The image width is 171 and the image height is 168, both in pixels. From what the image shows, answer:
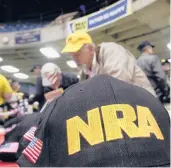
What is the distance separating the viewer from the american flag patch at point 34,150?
625 mm

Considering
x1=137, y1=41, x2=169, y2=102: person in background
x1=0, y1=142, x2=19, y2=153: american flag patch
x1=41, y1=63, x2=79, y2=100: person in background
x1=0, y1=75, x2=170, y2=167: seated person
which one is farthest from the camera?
x1=137, y1=41, x2=169, y2=102: person in background

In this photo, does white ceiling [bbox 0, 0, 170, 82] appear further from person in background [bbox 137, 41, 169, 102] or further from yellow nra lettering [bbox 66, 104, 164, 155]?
yellow nra lettering [bbox 66, 104, 164, 155]

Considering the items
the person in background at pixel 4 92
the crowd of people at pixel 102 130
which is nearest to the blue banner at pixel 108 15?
the person in background at pixel 4 92

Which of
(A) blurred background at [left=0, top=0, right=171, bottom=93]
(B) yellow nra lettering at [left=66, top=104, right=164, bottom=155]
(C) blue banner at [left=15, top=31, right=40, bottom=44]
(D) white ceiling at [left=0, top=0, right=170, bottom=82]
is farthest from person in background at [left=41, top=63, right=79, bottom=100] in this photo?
(C) blue banner at [left=15, top=31, right=40, bottom=44]

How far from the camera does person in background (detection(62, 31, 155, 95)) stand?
149 centimetres

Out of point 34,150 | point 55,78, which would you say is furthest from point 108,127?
point 55,78

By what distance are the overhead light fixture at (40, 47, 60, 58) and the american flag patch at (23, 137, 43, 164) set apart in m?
8.29

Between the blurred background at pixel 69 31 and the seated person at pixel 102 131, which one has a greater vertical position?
the blurred background at pixel 69 31

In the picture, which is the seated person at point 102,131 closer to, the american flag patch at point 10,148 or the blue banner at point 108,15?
the american flag patch at point 10,148

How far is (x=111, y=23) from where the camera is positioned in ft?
21.8

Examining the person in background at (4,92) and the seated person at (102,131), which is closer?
the seated person at (102,131)

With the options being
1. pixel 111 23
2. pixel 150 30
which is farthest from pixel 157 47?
pixel 111 23

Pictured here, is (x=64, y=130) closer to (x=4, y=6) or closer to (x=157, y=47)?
(x=157, y=47)

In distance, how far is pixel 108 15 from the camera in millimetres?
6711
